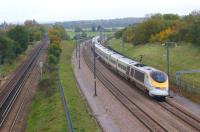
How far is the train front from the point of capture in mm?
46094

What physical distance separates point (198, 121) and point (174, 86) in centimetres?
1746

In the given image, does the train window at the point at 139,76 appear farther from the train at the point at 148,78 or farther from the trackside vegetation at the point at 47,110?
the trackside vegetation at the point at 47,110

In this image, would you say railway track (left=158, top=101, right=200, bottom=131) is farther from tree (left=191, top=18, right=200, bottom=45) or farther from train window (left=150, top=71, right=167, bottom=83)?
tree (left=191, top=18, right=200, bottom=45)

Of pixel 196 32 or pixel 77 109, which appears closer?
pixel 77 109

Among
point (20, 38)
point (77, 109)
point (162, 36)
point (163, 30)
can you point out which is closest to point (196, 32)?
point (162, 36)

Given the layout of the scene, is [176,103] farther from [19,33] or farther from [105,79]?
[19,33]

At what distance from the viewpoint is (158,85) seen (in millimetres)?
46594

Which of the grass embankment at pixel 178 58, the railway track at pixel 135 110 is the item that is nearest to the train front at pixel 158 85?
the railway track at pixel 135 110

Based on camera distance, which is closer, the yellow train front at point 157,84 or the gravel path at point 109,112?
the gravel path at point 109,112

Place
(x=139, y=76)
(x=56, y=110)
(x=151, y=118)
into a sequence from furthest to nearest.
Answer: (x=139, y=76), (x=56, y=110), (x=151, y=118)

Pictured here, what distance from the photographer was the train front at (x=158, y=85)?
46.1m

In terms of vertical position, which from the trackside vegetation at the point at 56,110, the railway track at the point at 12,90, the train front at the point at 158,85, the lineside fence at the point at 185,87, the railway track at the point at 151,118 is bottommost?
the railway track at the point at 12,90

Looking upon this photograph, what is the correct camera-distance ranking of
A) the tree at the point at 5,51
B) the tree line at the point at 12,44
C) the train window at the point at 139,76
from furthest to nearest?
the tree line at the point at 12,44 → the tree at the point at 5,51 → the train window at the point at 139,76

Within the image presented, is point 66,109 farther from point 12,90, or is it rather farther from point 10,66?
point 10,66
